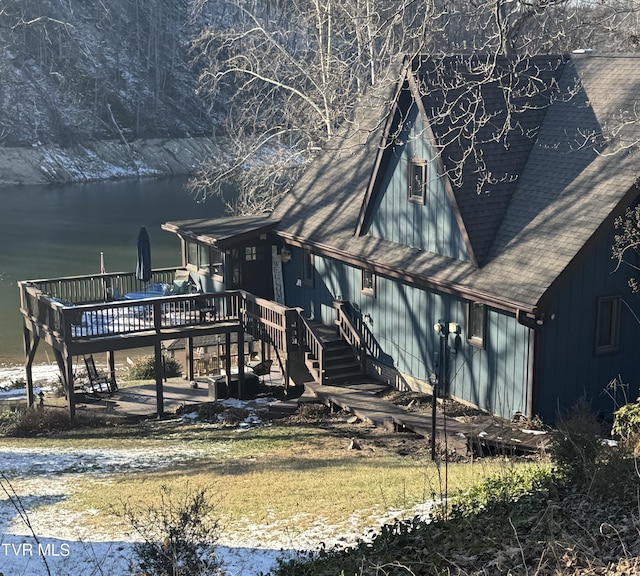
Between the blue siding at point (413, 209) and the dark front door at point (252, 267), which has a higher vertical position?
the blue siding at point (413, 209)

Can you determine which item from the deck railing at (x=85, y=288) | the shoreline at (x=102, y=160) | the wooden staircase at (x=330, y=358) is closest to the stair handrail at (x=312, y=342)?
the wooden staircase at (x=330, y=358)

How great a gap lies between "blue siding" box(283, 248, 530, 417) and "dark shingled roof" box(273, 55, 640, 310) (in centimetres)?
67

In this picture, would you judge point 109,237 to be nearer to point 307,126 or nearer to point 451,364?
point 307,126

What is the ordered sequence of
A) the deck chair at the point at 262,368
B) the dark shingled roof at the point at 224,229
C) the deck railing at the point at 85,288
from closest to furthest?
1. the deck chair at the point at 262,368
2. the deck railing at the point at 85,288
3. the dark shingled roof at the point at 224,229

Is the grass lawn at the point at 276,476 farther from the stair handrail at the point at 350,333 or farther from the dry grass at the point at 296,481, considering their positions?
the stair handrail at the point at 350,333

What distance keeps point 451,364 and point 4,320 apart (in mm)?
21546

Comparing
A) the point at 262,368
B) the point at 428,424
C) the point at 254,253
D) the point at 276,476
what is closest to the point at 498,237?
the point at 428,424

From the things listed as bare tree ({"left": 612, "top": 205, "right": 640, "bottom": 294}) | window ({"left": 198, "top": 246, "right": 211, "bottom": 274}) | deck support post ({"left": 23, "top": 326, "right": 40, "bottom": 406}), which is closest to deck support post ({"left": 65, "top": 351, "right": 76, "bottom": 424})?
deck support post ({"left": 23, "top": 326, "right": 40, "bottom": 406})

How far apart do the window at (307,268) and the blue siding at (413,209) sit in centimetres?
252

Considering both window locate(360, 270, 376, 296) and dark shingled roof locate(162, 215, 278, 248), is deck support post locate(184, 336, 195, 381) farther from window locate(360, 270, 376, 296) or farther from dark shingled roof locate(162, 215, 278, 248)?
window locate(360, 270, 376, 296)

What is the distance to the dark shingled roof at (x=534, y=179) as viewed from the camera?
1686 centimetres

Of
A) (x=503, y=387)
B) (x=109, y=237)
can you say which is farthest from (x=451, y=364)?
(x=109, y=237)

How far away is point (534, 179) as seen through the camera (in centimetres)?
1877

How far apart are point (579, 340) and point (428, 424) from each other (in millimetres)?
3292
